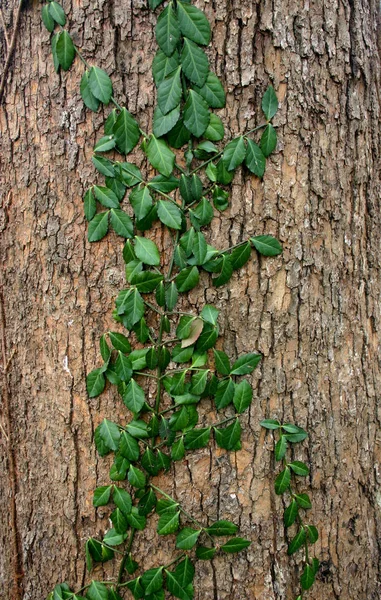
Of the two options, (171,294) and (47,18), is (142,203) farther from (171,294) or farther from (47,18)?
(47,18)

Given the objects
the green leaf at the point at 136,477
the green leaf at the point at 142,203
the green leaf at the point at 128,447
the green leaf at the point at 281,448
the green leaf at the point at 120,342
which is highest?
the green leaf at the point at 142,203

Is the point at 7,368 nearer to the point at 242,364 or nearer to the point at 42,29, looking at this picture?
the point at 242,364

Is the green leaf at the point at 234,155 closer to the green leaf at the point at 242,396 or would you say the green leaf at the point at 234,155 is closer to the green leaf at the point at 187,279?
the green leaf at the point at 187,279

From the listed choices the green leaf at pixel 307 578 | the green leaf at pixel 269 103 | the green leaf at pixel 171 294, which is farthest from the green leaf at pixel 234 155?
the green leaf at pixel 307 578

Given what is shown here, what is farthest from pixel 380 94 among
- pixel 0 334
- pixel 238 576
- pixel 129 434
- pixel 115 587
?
pixel 115 587

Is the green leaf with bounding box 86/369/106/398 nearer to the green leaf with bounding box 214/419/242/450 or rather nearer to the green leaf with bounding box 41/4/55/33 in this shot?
the green leaf with bounding box 214/419/242/450

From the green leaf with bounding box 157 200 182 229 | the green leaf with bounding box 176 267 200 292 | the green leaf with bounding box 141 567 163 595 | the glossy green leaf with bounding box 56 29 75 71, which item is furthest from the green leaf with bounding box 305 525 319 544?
the glossy green leaf with bounding box 56 29 75 71
